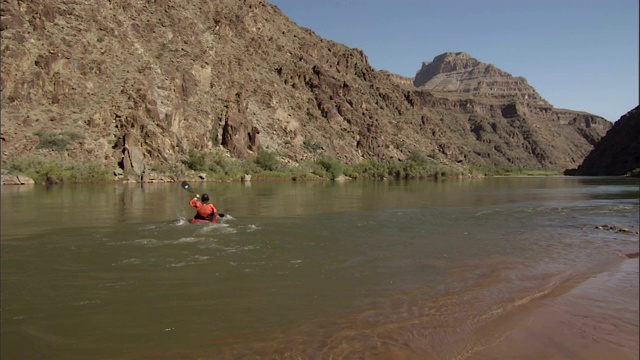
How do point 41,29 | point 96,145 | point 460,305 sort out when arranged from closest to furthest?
point 460,305
point 96,145
point 41,29

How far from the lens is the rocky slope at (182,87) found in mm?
56219

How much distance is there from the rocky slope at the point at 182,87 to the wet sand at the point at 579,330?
5295 centimetres

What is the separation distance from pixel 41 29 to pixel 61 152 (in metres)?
19.3

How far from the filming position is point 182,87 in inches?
2847

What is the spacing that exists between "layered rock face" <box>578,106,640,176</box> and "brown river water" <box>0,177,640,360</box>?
113 m

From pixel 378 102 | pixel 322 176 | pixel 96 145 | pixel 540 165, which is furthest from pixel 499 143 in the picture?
pixel 96 145

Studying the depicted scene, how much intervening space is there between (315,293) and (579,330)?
4.12m

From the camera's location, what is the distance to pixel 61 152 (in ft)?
171

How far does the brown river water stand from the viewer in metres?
6.00

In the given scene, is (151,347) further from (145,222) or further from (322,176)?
(322,176)

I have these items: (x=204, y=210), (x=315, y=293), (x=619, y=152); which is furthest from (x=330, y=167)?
(x=619, y=152)

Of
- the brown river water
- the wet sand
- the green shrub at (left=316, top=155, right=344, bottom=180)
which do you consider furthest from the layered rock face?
the wet sand

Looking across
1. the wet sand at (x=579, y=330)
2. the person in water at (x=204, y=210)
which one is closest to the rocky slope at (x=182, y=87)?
the person in water at (x=204, y=210)

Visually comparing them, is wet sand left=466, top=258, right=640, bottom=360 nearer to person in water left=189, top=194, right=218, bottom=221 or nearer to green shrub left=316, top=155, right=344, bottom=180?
person in water left=189, top=194, right=218, bottom=221
